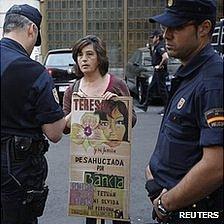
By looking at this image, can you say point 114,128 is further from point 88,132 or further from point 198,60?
point 198,60

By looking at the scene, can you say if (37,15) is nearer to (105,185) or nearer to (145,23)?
(105,185)

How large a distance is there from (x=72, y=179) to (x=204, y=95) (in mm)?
1782

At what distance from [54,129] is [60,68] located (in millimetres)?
9935

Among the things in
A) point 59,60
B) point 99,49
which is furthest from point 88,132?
point 59,60

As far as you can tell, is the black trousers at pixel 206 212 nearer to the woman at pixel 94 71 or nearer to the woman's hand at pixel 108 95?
the woman's hand at pixel 108 95

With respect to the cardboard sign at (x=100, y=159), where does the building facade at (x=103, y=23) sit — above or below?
above

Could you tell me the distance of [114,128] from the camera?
12.4 ft

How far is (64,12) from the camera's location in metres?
19.8

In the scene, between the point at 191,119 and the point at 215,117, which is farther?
the point at 191,119

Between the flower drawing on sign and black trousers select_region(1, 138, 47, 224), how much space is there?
1.60 ft

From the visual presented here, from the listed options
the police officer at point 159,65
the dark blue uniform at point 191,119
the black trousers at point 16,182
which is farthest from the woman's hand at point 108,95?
the police officer at point 159,65

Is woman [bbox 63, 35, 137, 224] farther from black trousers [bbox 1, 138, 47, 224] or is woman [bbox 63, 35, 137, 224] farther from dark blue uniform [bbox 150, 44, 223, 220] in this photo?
dark blue uniform [bbox 150, 44, 223, 220]

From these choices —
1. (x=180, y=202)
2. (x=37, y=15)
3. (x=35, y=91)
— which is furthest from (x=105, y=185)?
(x=180, y=202)

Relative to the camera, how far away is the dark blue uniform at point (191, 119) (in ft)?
7.63
